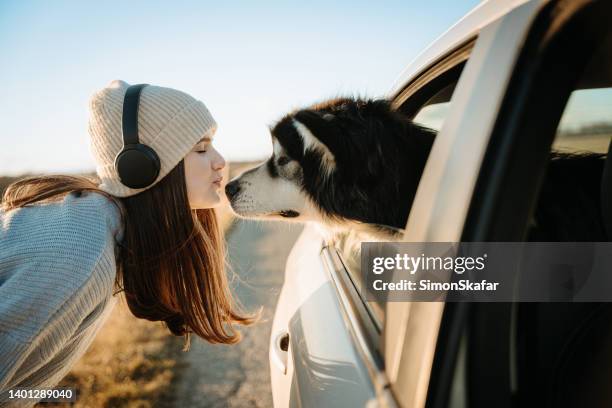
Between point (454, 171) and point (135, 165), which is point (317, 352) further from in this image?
point (135, 165)

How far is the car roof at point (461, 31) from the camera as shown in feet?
2.97

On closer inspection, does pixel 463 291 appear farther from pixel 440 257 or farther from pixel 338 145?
pixel 338 145

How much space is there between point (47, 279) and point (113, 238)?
0.35 m

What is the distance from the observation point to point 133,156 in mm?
1593

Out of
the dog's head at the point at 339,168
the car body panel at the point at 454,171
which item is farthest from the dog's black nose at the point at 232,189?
the car body panel at the point at 454,171

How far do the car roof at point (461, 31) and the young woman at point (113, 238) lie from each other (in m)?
1.03

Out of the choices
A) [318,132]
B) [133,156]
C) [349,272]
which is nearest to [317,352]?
[349,272]

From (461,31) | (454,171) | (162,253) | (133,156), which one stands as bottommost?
(162,253)

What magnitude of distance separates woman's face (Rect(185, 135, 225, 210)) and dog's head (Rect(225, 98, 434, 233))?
0.55 meters

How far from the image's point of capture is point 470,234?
78 centimetres

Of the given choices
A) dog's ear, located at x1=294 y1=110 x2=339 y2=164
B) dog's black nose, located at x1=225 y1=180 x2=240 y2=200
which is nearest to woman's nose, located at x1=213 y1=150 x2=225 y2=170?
dog's ear, located at x1=294 y1=110 x2=339 y2=164

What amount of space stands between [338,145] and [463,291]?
53.9 inches

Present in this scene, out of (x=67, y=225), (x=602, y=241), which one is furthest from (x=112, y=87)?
(x=602, y=241)

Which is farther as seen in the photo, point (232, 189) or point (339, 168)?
point (232, 189)
